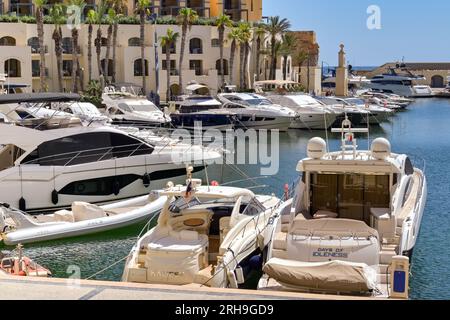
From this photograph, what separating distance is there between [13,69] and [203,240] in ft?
142

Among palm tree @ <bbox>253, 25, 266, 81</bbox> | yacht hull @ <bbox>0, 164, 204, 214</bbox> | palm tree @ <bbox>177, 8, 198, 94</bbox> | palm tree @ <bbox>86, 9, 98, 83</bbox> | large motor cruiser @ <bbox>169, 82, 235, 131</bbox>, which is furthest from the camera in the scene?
palm tree @ <bbox>253, 25, 266, 81</bbox>

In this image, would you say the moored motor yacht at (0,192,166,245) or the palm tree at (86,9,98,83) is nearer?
the moored motor yacht at (0,192,166,245)

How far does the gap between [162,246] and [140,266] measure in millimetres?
589

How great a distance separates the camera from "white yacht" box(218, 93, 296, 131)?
49094 mm

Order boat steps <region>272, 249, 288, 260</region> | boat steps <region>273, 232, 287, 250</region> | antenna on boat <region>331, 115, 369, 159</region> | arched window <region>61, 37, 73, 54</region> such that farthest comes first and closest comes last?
arched window <region>61, 37, 73, 54</region> < antenna on boat <region>331, 115, 369, 159</region> < boat steps <region>273, 232, 287, 250</region> < boat steps <region>272, 249, 288, 260</region>

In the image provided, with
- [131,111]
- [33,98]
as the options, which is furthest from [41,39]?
[33,98]

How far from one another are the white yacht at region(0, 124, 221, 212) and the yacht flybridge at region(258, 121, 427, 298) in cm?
866

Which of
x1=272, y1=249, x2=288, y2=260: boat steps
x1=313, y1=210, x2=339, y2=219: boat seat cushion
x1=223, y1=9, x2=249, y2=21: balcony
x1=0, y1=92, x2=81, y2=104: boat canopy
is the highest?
x1=223, y1=9, x2=249, y2=21: balcony

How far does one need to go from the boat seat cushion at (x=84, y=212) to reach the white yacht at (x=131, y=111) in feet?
69.8

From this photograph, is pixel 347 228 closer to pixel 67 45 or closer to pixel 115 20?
pixel 115 20

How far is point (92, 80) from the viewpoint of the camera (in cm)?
5766

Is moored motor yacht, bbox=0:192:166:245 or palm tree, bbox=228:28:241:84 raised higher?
palm tree, bbox=228:28:241:84

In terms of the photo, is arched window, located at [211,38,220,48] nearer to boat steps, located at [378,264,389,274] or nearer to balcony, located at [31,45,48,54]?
balcony, located at [31,45,48,54]

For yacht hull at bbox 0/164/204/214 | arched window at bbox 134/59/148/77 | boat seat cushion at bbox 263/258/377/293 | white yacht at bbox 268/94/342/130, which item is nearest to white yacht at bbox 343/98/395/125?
white yacht at bbox 268/94/342/130
